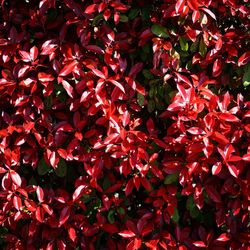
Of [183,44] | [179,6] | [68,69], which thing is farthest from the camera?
[183,44]

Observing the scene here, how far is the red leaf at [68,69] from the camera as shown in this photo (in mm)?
2234

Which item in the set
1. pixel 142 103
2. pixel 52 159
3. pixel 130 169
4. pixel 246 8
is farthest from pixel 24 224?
pixel 246 8

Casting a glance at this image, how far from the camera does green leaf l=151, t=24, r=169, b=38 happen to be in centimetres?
229

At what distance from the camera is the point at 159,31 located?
2289 millimetres

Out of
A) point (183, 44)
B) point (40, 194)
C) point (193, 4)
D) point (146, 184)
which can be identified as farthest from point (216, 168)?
point (40, 194)

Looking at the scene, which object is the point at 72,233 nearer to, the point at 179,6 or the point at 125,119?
the point at 125,119

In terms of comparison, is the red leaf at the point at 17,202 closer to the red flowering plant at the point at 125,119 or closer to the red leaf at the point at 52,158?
the red flowering plant at the point at 125,119

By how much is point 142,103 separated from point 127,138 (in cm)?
20

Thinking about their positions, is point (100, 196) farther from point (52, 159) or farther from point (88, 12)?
point (88, 12)

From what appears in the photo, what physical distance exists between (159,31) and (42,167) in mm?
861

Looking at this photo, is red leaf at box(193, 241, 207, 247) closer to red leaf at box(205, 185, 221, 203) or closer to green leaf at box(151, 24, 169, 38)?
red leaf at box(205, 185, 221, 203)

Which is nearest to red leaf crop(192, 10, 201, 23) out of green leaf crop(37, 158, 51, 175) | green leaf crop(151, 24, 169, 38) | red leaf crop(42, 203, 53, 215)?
green leaf crop(151, 24, 169, 38)

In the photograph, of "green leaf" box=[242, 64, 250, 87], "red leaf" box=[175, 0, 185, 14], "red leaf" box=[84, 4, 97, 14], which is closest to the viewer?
"red leaf" box=[175, 0, 185, 14]

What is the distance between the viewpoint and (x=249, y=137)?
7.42 ft
